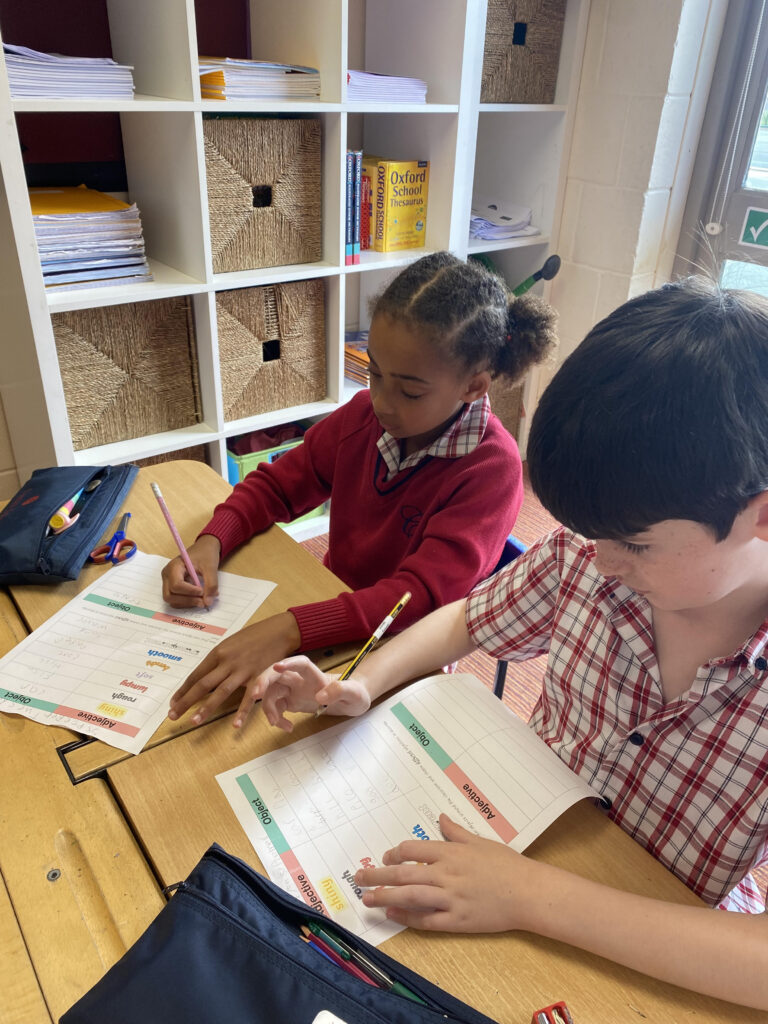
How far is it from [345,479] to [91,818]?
2.55 ft

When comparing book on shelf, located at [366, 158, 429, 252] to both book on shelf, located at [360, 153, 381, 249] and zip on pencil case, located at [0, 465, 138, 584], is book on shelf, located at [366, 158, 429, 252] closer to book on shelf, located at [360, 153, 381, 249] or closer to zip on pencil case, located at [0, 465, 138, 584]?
book on shelf, located at [360, 153, 381, 249]

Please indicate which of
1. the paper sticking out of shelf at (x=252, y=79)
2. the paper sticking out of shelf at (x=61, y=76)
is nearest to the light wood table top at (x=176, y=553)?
the paper sticking out of shelf at (x=61, y=76)

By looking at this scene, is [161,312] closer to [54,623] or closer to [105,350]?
[105,350]

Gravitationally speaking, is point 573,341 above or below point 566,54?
below

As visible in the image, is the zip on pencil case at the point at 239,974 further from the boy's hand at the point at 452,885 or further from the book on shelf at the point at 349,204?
the book on shelf at the point at 349,204

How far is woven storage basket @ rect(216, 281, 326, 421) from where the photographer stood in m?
2.03

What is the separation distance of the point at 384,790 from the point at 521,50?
231 centimetres

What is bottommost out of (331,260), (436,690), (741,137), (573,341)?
(573,341)

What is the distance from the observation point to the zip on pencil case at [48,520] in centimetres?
104

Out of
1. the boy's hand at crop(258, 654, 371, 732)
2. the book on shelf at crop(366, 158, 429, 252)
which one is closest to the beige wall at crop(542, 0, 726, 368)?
the book on shelf at crop(366, 158, 429, 252)

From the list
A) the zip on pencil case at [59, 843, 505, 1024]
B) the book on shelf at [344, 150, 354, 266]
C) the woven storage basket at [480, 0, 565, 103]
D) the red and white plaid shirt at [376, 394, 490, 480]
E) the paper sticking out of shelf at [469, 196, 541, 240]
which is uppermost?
the woven storage basket at [480, 0, 565, 103]

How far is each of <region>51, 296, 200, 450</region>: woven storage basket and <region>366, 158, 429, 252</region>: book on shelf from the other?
703 millimetres

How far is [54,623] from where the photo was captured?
38.5 inches

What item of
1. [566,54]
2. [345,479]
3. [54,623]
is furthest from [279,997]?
[566,54]
